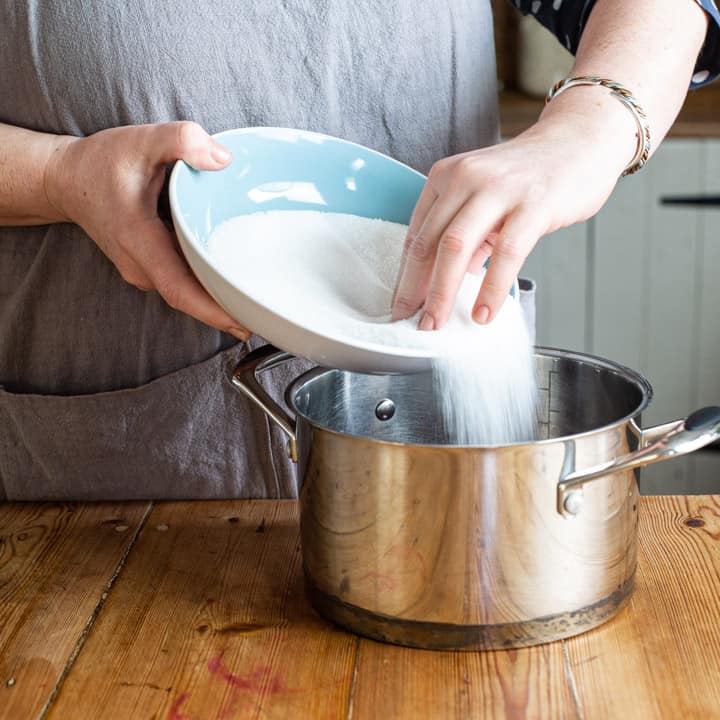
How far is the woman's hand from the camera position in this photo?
79cm

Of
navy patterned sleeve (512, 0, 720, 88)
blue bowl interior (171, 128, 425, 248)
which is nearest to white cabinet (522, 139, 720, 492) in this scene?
navy patterned sleeve (512, 0, 720, 88)

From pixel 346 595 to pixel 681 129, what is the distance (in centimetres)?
155

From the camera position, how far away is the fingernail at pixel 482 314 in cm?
72

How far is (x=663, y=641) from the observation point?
73 centimetres

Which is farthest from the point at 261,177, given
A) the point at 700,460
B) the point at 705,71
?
the point at 700,460

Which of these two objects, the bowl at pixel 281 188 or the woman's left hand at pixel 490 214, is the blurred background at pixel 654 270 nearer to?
the bowl at pixel 281 188

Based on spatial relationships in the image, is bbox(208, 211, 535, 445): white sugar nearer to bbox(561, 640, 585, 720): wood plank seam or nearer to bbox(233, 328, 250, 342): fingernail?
bbox(233, 328, 250, 342): fingernail

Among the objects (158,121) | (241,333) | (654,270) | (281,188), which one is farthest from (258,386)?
(654,270)

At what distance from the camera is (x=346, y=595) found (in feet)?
2.46

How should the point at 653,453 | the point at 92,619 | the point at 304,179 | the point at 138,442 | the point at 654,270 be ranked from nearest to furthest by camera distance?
1. the point at 653,453
2. the point at 92,619
3. the point at 304,179
4. the point at 138,442
5. the point at 654,270

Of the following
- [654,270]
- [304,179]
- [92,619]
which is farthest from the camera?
[654,270]

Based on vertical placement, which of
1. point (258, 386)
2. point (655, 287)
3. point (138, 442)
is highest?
point (258, 386)

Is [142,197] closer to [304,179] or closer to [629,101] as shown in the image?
[304,179]

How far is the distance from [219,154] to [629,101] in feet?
1.00
